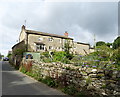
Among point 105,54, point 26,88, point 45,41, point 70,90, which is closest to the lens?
point 70,90

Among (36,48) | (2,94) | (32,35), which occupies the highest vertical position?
(32,35)

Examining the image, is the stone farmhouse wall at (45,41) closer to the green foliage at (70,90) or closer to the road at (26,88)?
the road at (26,88)

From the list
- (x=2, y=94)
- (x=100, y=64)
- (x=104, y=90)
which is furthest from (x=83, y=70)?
(x=2, y=94)

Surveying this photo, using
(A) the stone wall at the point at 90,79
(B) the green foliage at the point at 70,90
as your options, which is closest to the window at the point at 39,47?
(A) the stone wall at the point at 90,79

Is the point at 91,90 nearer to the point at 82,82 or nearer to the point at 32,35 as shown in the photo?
the point at 82,82

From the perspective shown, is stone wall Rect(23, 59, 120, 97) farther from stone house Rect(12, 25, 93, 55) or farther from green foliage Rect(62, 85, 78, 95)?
stone house Rect(12, 25, 93, 55)

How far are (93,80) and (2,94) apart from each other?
14.4ft

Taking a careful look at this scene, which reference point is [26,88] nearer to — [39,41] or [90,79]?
[90,79]

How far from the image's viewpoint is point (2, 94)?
15.4ft

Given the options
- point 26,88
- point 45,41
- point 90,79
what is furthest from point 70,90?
point 45,41

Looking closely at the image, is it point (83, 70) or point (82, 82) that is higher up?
point (83, 70)

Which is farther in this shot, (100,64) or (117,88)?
(100,64)

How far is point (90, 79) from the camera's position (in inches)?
162

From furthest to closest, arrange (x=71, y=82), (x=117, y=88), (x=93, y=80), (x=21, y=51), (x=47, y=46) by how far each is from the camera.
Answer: (x=47, y=46) → (x=21, y=51) → (x=71, y=82) → (x=93, y=80) → (x=117, y=88)
